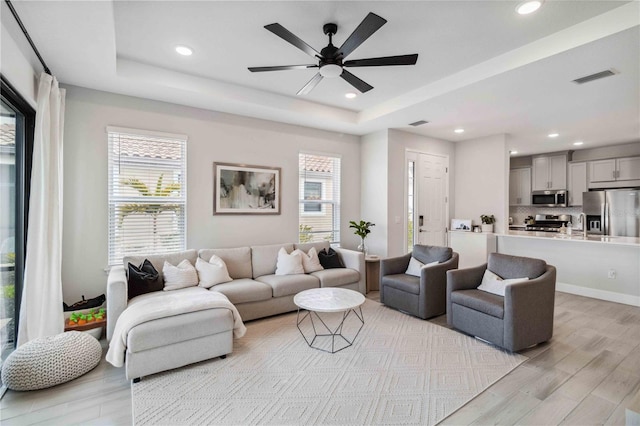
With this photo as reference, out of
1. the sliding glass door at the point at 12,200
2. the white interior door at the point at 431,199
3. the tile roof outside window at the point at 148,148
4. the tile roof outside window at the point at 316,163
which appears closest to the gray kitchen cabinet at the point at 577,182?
the white interior door at the point at 431,199

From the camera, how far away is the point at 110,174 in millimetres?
3721

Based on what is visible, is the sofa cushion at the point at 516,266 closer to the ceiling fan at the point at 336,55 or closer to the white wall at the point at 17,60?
the ceiling fan at the point at 336,55

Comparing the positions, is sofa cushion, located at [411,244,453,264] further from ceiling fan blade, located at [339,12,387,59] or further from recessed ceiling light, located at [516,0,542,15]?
ceiling fan blade, located at [339,12,387,59]

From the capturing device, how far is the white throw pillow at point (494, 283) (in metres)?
3.23

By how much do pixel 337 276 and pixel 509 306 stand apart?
209 cm

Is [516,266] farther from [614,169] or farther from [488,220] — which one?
[614,169]

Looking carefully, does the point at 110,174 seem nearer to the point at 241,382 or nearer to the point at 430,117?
the point at 241,382

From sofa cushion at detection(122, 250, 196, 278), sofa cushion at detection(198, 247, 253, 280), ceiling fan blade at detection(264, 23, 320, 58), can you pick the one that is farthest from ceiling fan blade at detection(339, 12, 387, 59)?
sofa cushion at detection(122, 250, 196, 278)

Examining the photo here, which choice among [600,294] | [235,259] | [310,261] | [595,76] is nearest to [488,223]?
[600,294]

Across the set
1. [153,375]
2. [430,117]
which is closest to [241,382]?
[153,375]

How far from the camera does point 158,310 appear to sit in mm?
2625

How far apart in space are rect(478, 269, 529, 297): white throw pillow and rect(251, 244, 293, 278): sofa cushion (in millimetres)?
2643

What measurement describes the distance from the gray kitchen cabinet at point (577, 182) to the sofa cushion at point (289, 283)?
6.65 metres

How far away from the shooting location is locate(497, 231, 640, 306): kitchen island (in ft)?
14.3
